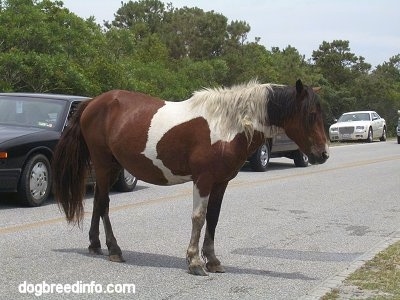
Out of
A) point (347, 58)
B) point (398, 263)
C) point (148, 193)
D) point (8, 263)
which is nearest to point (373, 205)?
point (148, 193)

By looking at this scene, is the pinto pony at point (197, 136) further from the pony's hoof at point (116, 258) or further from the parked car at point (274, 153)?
the parked car at point (274, 153)

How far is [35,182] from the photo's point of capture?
1041cm

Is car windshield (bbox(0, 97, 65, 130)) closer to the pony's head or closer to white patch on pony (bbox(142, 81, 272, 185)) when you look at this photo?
white patch on pony (bbox(142, 81, 272, 185))

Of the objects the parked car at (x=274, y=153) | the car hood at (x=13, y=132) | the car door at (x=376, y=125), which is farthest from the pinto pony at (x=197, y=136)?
the car door at (x=376, y=125)

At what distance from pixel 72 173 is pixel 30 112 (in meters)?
3.98

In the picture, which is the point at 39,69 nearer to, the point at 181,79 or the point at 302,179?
the point at 302,179

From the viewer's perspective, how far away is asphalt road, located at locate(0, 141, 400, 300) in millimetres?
6156

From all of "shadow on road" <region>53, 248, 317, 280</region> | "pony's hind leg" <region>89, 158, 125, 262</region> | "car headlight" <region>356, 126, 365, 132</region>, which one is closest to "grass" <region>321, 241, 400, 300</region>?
"shadow on road" <region>53, 248, 317, 280</region>

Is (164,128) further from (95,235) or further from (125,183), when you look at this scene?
(125,183)

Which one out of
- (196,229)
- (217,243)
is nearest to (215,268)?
(196,229)

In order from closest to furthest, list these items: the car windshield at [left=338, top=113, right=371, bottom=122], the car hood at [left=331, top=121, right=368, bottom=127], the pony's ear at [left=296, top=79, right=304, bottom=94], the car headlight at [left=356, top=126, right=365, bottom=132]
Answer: the pony's ear at [left=296, top=79, right=304, bottom=94]
the car headlight at [left=356, top=126, right=365, bottom=132]
the car hood at [left=331, top=121, right=368, bottom=127]
the car windshield at [left=338, top=113, right=371, bottom=122]

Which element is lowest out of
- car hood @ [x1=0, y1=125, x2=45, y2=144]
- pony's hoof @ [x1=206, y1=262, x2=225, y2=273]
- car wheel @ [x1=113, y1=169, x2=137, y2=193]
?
pony's hoof @ [x1=206, y1=262, x2=225, y2=273]

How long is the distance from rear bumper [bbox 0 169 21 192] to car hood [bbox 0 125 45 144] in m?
0.46

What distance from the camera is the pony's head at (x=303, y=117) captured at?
6.62 meters
